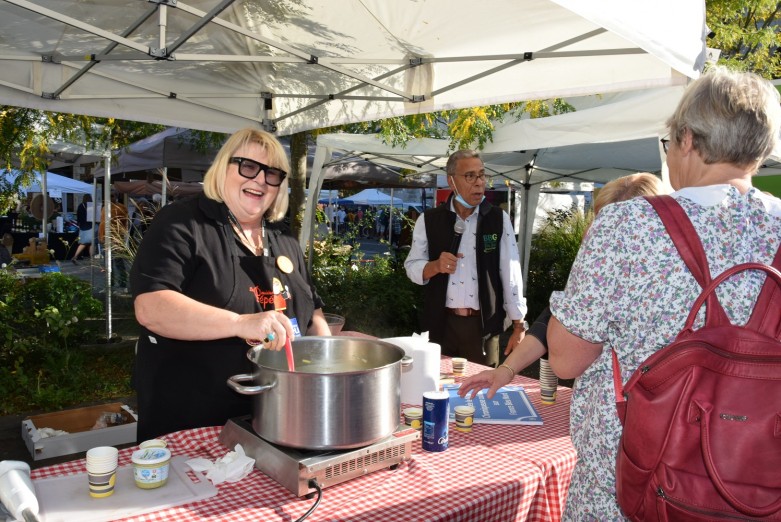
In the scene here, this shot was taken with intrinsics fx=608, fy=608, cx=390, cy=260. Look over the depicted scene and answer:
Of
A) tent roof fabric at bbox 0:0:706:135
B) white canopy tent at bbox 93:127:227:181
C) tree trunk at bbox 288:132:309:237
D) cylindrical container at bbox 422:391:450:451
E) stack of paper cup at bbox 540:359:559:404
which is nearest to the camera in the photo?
cylindrical container at bbox 422:391:450:451

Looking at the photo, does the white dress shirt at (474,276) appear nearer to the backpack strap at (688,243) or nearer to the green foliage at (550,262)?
the backpack strap at (688,243)

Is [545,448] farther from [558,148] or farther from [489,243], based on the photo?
[558,148]

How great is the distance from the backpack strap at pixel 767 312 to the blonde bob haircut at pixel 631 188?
3.41 ft

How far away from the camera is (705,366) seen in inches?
42.1

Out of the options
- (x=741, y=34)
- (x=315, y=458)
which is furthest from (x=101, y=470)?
(x=741, y=34)

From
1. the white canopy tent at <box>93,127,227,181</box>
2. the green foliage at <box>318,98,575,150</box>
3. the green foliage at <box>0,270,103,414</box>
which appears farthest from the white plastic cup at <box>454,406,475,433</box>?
the white canopy tent at <box>93,127,227,181</box>

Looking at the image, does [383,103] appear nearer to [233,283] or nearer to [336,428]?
[233,283]

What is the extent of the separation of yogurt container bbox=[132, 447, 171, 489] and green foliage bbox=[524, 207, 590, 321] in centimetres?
812

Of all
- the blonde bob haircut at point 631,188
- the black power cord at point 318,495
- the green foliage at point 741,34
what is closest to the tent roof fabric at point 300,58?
the blonde bob haircut at point 631,188

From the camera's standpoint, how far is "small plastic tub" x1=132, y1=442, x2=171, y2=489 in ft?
4.75

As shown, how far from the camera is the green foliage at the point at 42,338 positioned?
5.32 meters

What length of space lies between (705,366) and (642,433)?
0.17m

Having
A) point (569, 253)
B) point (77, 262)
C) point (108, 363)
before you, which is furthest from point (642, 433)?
point (77, 262)

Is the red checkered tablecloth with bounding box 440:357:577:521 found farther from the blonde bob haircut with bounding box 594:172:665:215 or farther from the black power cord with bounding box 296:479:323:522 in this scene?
the blonde bob haircut with bounding box 594:172:665:215
